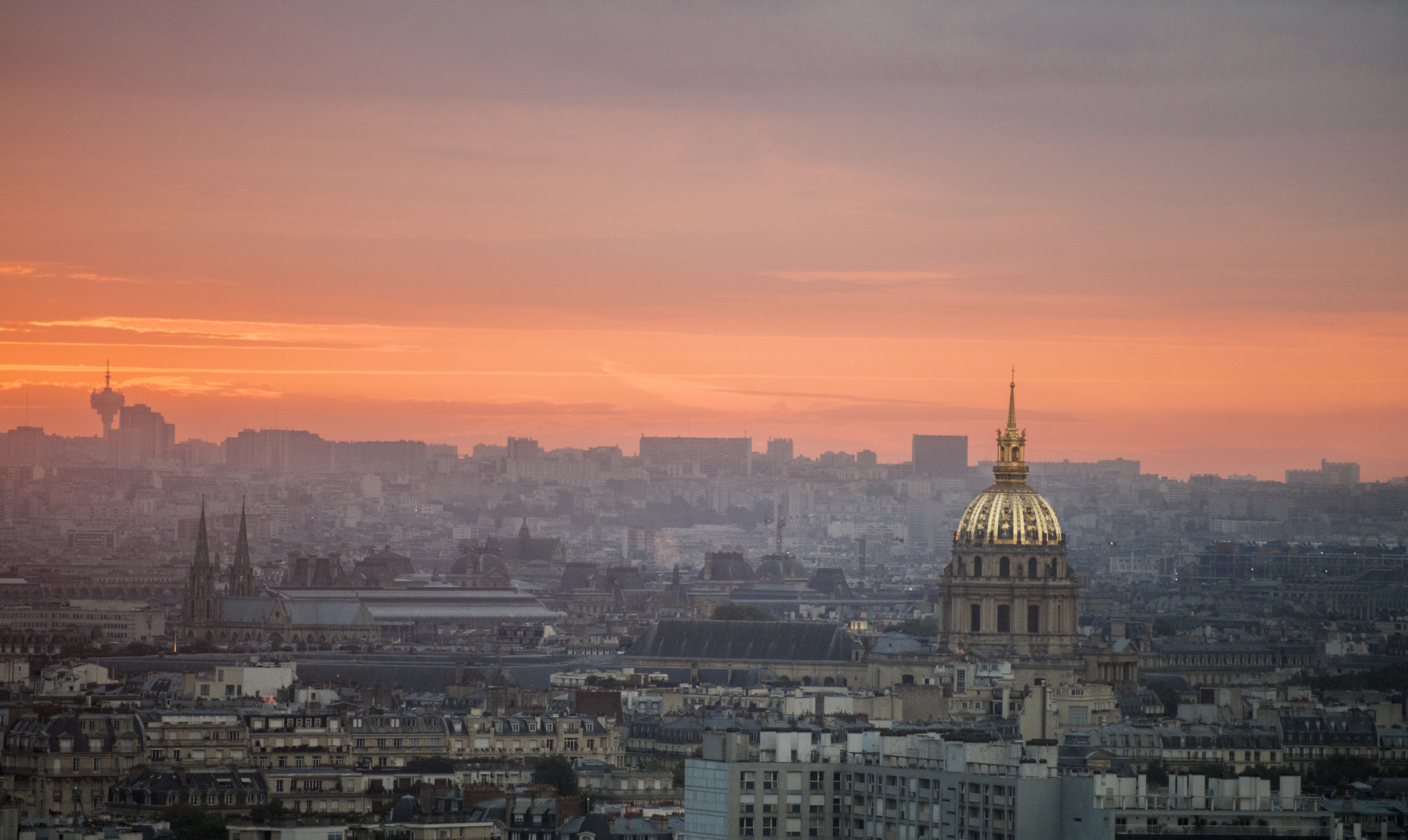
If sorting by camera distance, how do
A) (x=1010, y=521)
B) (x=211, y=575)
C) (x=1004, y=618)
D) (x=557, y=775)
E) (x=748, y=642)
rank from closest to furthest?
(x=557, y=775), (x=748, y=642), (x=1004, y=618), (x=1010, y=521), (x=211, y=575)

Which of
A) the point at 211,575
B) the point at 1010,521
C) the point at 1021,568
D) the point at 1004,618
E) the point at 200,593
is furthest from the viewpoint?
the point at 200,593

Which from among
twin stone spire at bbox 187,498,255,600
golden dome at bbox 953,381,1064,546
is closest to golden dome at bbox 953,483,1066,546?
golden dome at bbox 953,381,1064,546

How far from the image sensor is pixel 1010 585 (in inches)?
5246

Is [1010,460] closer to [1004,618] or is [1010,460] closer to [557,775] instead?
[1004,618]

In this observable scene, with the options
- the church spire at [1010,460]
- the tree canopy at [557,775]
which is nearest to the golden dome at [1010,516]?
the church spire at [1010,460]

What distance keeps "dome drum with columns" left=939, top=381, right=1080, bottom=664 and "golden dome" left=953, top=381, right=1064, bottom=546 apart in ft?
0.09

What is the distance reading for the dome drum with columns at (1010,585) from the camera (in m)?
132

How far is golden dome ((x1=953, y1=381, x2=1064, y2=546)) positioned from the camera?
A: 440 ft

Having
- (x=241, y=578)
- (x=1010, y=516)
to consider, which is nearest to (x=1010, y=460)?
(x=1010, y=516)

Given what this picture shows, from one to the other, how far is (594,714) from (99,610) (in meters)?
94.9

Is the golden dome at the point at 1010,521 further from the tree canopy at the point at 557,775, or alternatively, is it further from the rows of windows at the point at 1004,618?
the tree canopy at the point at 557,775

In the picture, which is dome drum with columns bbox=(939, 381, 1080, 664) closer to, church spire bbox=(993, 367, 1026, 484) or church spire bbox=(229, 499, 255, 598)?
church spire bbox=(993, 367, 1026, 484)

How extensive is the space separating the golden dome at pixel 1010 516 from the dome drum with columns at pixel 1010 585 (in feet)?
0.09

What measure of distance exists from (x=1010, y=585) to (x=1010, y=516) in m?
2.91
